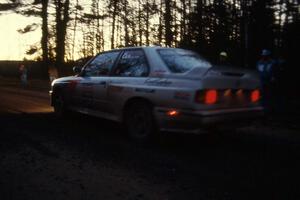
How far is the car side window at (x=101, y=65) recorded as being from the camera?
771 centimetres

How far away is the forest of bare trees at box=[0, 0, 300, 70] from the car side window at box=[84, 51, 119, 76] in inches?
318

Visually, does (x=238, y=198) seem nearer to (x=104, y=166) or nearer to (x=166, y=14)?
(x=104, y=166)

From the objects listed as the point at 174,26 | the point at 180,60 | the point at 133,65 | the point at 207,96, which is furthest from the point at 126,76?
the point at 174,26

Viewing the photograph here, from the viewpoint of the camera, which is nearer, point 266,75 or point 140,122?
point 140,122

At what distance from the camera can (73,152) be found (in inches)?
240

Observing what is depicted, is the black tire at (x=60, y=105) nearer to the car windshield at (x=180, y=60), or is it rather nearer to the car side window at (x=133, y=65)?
the car side window at (x=133, y=65)

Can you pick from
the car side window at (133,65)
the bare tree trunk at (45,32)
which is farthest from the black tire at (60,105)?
the bare tree trunk at (45,32)

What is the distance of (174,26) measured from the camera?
823 inches

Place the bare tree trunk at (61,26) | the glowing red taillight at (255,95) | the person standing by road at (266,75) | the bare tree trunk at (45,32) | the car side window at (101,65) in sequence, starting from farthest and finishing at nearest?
the bare tree trunk at (45,32) → the bare tree trunk at (61,26) → the person standing by road at (266,75) → the car side window at (101,65) → the glowing red taillight at (255,95)

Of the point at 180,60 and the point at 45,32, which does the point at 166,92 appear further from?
the point at 45,32

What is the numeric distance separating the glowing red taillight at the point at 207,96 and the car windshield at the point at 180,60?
66 cm

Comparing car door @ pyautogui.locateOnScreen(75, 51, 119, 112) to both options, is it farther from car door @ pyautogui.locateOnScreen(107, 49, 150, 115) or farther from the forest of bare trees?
the forest of bare trees

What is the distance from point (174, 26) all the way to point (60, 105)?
1280 centimetres

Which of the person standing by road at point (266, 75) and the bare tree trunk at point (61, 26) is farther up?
the bare tree trunk at point (61, 26)
